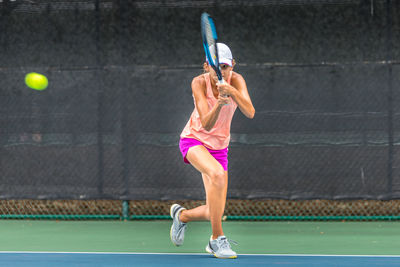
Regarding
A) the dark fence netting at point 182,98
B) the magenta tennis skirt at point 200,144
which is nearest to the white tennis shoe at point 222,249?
the magenta tennis skirt at point 200,144

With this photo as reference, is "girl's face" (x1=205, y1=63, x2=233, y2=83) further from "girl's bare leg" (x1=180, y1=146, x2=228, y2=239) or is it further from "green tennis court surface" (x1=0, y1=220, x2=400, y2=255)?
"green tennis court surface" (x1=0, y1=220, x2=400, y2=255)

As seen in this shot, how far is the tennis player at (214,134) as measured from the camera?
4.82m

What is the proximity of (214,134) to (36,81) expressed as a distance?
2.48 meters

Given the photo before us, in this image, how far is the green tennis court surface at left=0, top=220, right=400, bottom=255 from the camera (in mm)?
5555

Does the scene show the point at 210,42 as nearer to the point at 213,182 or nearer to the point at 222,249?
the point at 213,182

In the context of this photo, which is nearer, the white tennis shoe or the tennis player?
the tennis player

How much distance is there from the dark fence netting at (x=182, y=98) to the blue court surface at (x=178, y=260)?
1697 millimetres

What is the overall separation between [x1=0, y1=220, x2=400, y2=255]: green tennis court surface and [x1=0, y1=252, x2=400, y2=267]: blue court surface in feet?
0.85

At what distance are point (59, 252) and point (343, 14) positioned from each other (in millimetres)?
3240

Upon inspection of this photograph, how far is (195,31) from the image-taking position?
6789 millimetres

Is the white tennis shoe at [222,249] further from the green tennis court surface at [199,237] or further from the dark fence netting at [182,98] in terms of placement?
the dark fence netting at [182,98]

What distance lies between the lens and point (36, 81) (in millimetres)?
6945

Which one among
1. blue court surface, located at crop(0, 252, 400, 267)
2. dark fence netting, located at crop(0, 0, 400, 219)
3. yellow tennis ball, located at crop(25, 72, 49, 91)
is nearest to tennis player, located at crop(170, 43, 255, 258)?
blue court surface, located at crop(0, 252, 400, 267)

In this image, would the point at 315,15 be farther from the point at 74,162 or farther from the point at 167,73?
the point at 74,162
